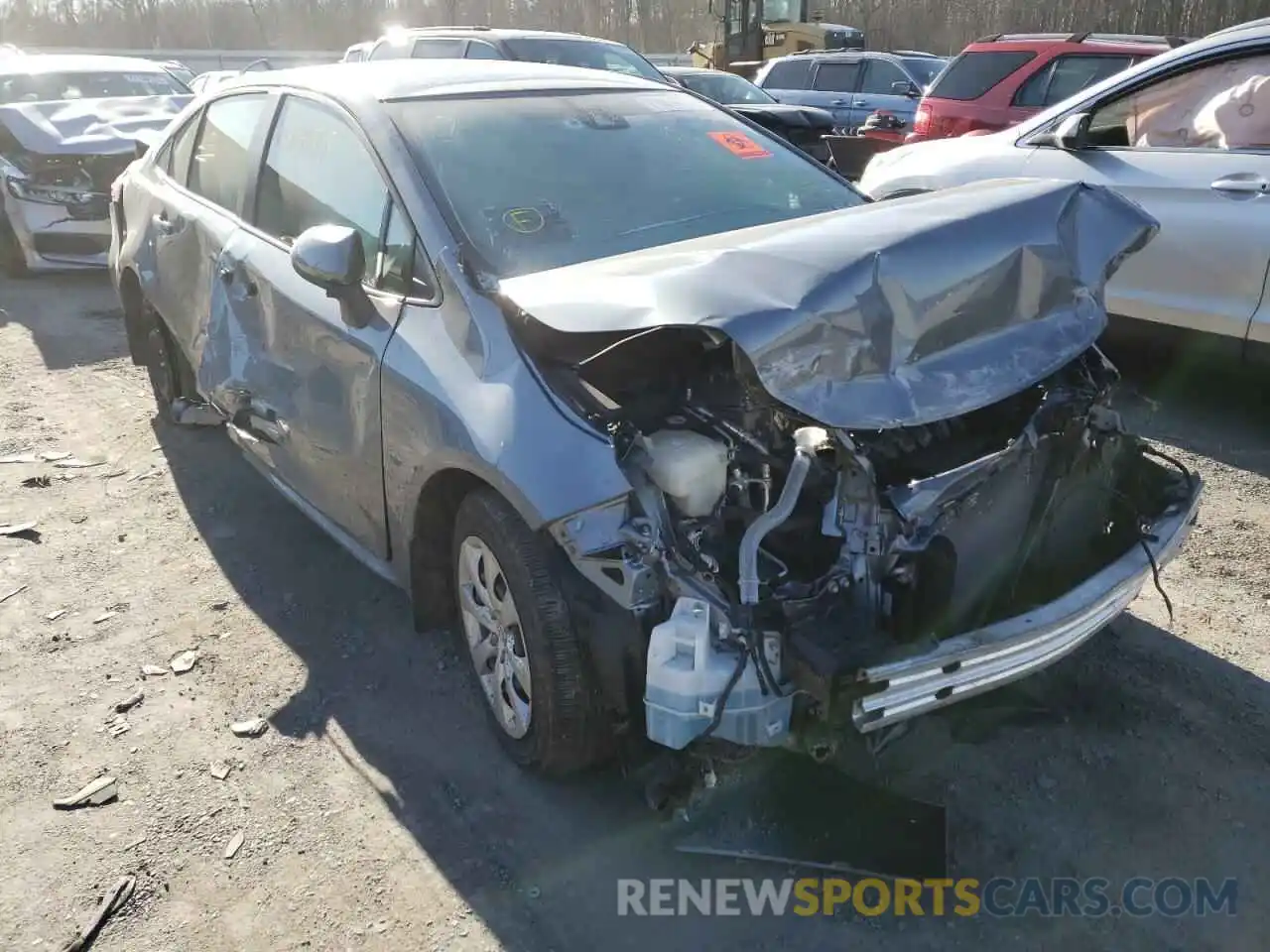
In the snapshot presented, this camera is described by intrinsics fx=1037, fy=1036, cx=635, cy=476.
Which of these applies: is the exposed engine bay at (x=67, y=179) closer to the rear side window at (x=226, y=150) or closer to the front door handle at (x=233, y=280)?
the rear side window at (x=226, y=150)

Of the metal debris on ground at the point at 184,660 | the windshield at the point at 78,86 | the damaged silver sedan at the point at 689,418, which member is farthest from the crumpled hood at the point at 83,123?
the metal debris on ground at the point at 184,660

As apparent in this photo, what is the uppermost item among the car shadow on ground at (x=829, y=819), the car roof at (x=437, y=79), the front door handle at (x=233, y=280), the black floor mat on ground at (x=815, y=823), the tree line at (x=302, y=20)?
the tree line at (x=302, y=20)

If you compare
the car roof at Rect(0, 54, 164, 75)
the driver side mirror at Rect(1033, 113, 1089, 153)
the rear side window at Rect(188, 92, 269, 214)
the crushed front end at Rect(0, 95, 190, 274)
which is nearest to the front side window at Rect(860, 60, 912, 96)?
the car roof at Rect(0, 54, 164, 75)

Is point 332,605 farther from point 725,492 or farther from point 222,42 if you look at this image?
point 222,42

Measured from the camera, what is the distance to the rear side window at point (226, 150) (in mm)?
4070

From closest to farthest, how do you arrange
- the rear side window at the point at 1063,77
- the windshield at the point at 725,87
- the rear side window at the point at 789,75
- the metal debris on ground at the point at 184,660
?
the metal debris on ground at the point at 184,660
the rear side window at the point at 1063,77
the windshield at the point at 725,87
the rear side window at the point at 789,75

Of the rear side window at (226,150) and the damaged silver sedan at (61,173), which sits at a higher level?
the rear side window at (226,150)

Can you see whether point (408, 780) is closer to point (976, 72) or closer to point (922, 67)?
point (976, 72)

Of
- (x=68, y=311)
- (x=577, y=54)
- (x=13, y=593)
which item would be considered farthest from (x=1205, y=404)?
(x=68, y=311)

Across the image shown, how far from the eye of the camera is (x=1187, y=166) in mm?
4973

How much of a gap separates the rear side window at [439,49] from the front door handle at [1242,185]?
751 cm

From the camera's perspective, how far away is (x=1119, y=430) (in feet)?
9.45

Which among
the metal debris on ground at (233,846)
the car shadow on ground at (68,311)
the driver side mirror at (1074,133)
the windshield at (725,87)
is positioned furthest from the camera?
the windshield at (725,87)

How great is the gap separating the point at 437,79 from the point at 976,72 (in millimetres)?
7607
